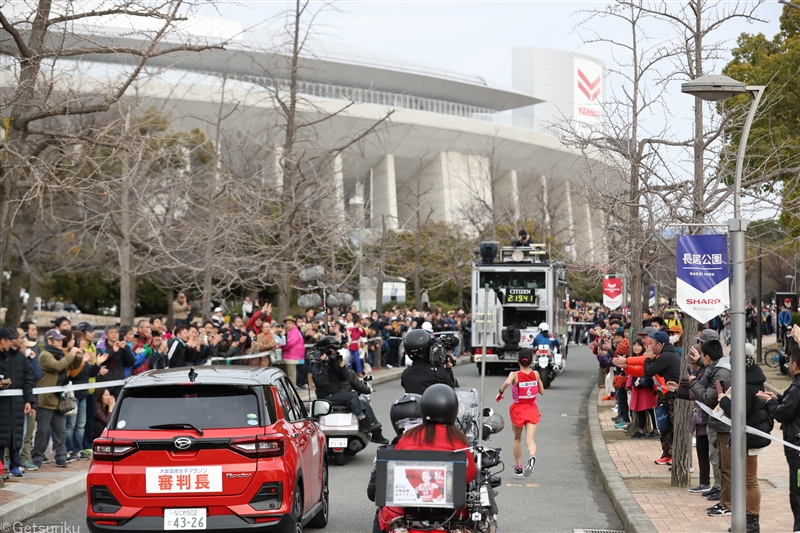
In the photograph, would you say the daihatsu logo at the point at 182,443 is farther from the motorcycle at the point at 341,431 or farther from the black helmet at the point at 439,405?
the motorcycle at the point at 341,431

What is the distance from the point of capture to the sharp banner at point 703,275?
935 centimetres

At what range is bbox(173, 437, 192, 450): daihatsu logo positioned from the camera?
753cm

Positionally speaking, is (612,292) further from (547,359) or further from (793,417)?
(793,417)

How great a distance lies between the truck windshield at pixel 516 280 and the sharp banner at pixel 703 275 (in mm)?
21513

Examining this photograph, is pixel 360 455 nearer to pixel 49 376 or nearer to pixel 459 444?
pixel 49 376

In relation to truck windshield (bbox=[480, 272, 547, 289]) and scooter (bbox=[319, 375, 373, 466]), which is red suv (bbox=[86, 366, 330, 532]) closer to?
scooter (bbox=[319, 375, 373, 466])

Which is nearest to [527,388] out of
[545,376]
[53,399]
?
[53,399]

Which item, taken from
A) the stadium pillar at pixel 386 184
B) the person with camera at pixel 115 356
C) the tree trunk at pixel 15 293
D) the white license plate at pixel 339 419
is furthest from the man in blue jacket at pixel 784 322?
the stadium pillar at pixel 386 184

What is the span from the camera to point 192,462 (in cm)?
755

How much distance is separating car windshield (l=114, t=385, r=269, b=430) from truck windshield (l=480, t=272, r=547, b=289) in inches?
925

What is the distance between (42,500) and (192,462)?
12.5ft

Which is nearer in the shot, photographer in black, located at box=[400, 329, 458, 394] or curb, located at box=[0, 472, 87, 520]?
curb, located at box=[0, 472, 87, 520]

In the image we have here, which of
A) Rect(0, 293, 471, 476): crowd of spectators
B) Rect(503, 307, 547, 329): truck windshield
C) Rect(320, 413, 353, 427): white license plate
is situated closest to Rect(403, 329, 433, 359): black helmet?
Rect(0, 293, 471, 476): crowd of spectators

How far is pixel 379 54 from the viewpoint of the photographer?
80.1 m
